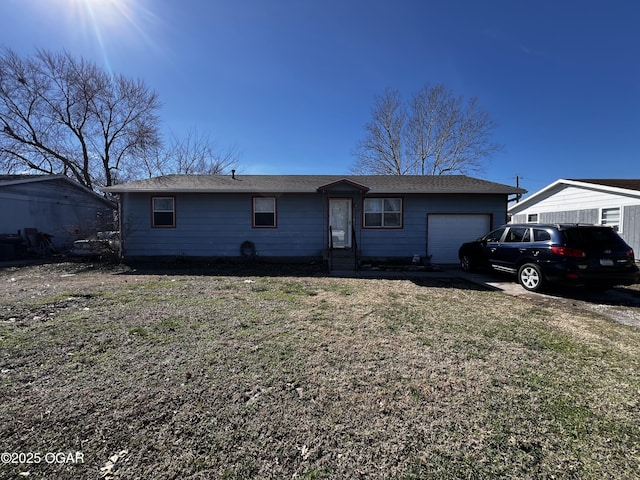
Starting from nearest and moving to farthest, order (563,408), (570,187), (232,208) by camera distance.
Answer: (563,408)
(232,208)
(570,187)

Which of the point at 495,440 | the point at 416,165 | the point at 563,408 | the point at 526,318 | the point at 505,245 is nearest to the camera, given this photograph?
the point at 495,440

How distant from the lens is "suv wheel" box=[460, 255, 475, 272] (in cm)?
942

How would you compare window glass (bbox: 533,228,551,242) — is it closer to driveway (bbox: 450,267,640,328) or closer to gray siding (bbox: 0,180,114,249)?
driveway (bbox: 450,267,640,328)

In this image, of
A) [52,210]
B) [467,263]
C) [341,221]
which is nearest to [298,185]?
[341,221]

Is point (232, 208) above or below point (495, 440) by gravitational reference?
above

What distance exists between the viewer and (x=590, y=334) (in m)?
4.07

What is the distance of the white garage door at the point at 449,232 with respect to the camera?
1124 cm

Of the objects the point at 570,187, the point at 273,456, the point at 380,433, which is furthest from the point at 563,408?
the point at 570,187

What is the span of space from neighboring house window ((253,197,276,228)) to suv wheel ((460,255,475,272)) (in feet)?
22.4

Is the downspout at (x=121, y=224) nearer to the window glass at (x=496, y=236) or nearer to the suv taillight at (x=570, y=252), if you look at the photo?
the window glass at (x=496, y=236)

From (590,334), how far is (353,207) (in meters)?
8.00

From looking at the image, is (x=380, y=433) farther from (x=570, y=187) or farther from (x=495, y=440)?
(x=570, y=187)

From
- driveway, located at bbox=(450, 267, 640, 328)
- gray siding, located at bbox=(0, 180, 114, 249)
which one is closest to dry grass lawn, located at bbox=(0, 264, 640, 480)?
driveway, located at bbox=(450, 267, 640, 328)

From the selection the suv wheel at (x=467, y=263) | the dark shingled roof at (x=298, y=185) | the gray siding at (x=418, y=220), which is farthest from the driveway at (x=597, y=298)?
the dark shingled roof at (x=298, y=185)
